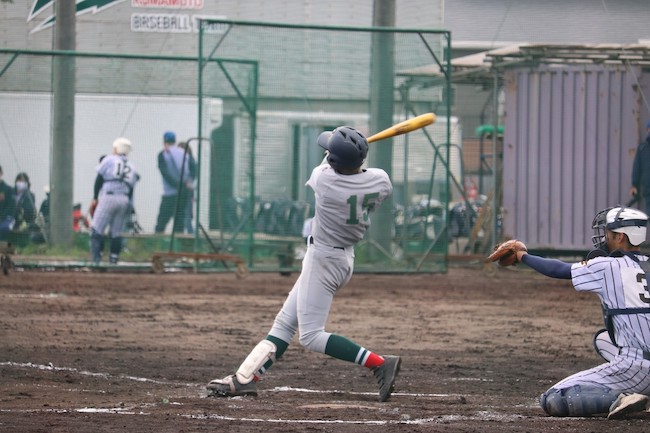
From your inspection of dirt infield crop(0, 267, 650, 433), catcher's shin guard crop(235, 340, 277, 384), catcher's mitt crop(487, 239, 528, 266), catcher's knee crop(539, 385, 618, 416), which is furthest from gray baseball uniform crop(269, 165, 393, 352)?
catcher's knee crop(539, 385, 618, 416)

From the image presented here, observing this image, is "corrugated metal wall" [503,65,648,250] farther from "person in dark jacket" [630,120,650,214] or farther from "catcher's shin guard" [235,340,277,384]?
"catcher's shin guard" [235,340,277,384]

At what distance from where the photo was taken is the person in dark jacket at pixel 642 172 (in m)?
16.1

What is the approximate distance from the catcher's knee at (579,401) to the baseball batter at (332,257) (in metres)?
1.04

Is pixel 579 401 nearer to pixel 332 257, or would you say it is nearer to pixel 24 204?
pixel 332 257

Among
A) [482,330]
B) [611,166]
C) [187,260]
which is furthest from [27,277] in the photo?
[611,166]

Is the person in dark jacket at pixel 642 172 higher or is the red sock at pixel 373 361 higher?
the person in dark jacket at pixel 642 172

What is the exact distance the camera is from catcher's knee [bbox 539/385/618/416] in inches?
263

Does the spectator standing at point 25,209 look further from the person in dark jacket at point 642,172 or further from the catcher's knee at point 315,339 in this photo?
the catcher's knee at point 315,339

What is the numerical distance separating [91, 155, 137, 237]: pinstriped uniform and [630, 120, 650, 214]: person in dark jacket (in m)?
7.06

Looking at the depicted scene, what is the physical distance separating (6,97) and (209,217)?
3.37 m

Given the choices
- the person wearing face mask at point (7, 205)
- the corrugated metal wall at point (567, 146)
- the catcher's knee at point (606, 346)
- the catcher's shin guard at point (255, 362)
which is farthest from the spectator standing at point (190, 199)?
the catcher's knee at point (606, 346)

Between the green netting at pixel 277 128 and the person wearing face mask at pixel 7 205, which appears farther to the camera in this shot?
the person wearing face mask at pixel 7 205

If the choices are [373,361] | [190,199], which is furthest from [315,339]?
[190,199]

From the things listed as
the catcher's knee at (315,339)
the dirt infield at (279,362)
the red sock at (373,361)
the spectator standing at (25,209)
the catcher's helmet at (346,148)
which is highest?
the catcher's helmet at (346,148)
